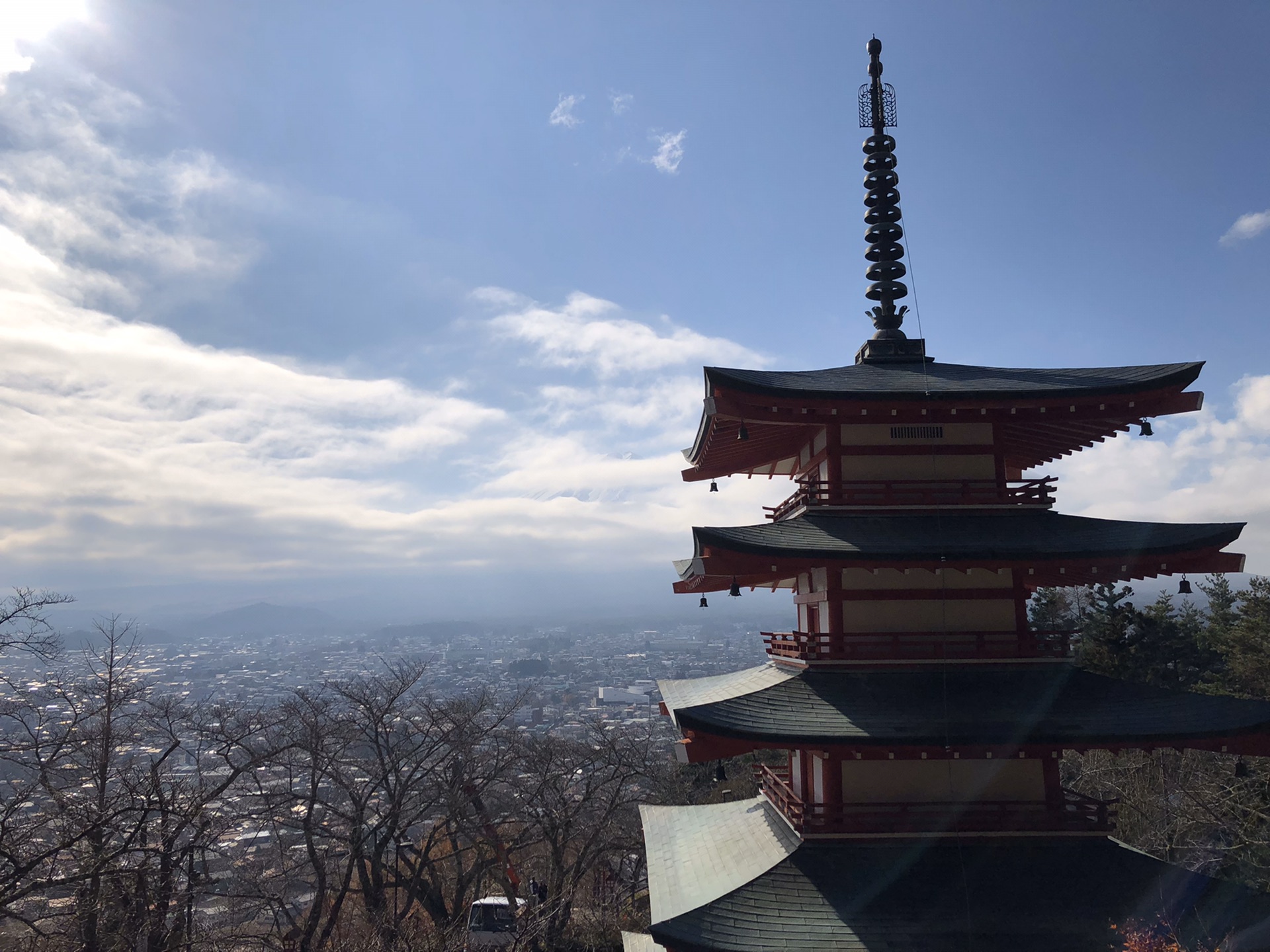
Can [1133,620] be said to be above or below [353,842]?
above

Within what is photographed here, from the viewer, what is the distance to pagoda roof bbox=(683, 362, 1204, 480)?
9414 millimetres

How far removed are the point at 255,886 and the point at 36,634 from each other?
10.5 m

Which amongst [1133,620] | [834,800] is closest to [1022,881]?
[834,800]

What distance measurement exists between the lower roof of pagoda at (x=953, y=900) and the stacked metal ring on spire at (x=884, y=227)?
8.46 metres

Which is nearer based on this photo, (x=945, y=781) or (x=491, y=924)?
(x=945, y=781)

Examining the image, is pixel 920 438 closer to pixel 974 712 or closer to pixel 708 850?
pixel 974 712

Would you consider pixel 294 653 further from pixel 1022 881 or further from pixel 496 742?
pixel 1022 881

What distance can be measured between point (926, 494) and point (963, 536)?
0.86 m

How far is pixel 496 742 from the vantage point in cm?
2931

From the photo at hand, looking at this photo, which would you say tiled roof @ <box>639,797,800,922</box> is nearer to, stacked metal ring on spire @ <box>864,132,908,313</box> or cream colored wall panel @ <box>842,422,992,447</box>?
cream colored wall panel @ <box>842,422,992,447</box>

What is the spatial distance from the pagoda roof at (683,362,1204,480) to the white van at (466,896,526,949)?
61.3ft

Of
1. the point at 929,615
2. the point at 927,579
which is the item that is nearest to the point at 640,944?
the point at 929,615

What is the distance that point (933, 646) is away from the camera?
9.65m

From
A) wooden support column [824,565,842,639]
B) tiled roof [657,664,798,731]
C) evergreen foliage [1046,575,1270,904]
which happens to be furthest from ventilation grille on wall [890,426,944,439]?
evergreen foliage [1046,575,1270,904]
